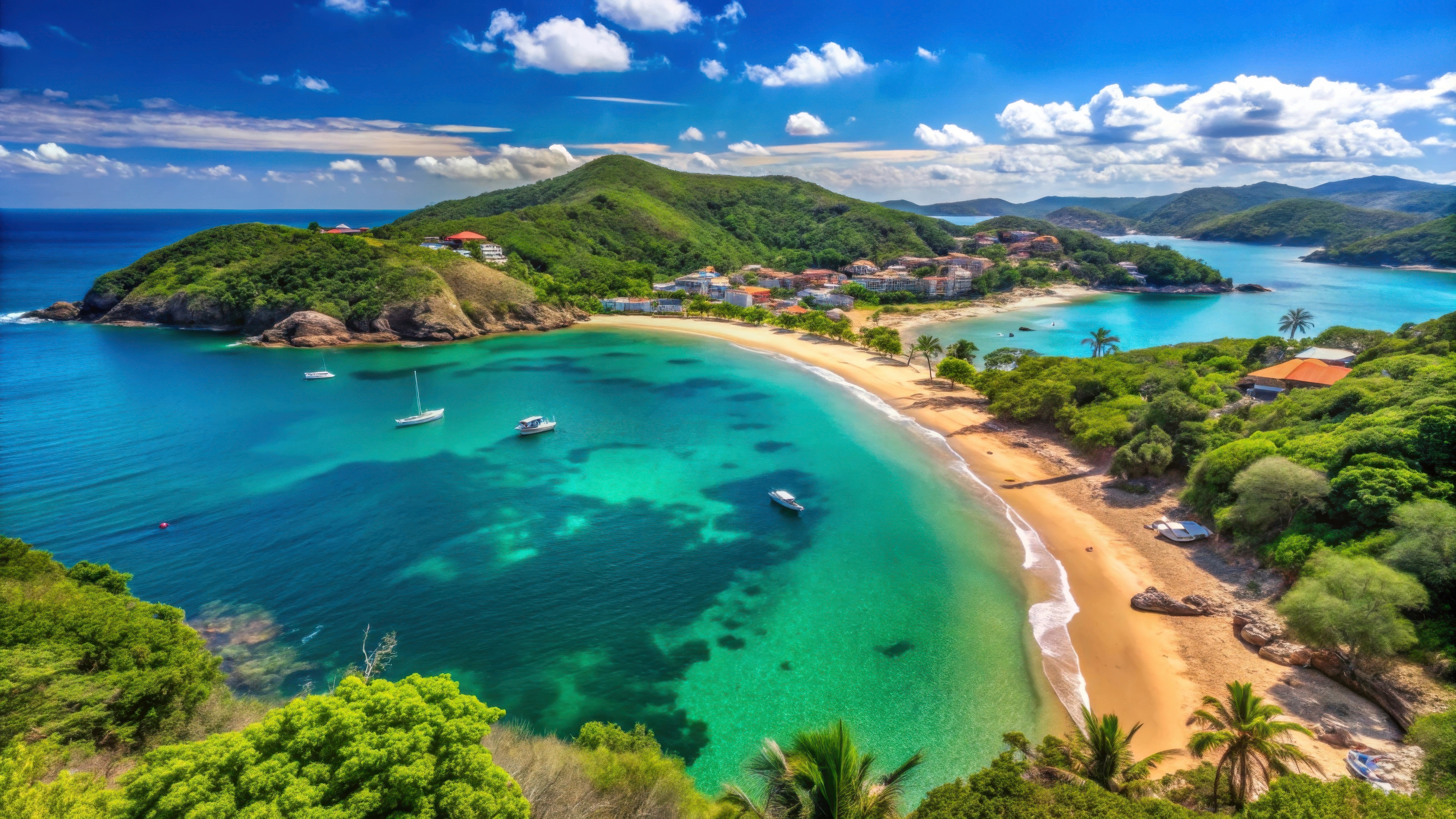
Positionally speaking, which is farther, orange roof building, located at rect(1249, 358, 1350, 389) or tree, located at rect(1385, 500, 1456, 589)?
orange roof building, located at rect(1249, 358, 1350, 389)

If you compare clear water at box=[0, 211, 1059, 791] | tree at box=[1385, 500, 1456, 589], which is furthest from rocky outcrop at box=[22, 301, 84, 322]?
tree at box=[1385, 500, 1456, 589]

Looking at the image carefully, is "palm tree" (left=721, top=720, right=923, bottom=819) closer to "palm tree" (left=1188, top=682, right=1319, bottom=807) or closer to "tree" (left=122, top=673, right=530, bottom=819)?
"tree" (left=122, top=673, right=530, bottom=819)

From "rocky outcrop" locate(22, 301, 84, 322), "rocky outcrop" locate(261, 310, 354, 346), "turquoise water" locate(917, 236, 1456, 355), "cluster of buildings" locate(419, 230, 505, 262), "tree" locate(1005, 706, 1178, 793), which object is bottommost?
"tree" locate(1005, 706, 1178, 793)

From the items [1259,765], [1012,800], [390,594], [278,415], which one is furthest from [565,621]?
[278,415]

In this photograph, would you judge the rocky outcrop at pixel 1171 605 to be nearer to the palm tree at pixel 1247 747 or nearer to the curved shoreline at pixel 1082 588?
the curved shoreline at pixel 1082 588

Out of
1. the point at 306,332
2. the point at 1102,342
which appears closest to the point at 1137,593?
the point at 1102,342

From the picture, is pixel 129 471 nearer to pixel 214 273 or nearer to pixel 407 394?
pixel 407 394
